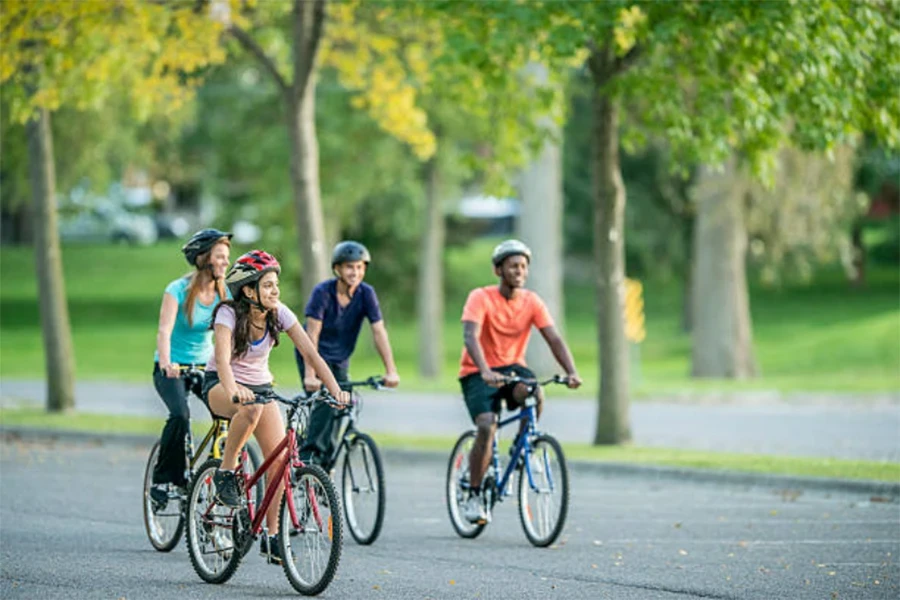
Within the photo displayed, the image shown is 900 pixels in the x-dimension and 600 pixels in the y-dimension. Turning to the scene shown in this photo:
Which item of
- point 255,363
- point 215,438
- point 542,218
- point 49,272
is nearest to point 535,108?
point 49,272

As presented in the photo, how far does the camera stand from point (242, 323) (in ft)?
31.7

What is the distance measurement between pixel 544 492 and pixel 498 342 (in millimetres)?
1036

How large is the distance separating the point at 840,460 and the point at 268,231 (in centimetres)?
2740

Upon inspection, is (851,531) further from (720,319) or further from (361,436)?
(720,319)

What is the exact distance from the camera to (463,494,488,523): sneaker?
39.2 ft

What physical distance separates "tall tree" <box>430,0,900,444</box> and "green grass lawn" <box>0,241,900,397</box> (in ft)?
36.0

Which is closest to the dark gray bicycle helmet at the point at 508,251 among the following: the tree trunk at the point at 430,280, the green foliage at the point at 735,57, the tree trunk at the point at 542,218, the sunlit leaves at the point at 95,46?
the green foliage at the point at 735,57

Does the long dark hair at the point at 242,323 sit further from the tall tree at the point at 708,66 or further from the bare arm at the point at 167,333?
the tall tree at the point at 708,66

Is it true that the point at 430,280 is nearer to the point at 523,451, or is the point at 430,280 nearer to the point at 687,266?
the point at 687,266

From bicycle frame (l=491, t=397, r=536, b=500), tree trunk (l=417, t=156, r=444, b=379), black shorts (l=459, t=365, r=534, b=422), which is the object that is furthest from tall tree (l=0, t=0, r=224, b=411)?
tree trunk (l=417, t=156, r=444, b=379)

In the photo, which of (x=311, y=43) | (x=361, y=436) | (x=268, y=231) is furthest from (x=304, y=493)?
(x=268, y=231)

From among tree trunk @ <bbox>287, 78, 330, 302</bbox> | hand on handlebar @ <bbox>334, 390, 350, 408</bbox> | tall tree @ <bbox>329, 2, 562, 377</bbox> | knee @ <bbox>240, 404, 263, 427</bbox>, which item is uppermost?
tall tree @ <bbox>329, 2, 562, 377</bbox>

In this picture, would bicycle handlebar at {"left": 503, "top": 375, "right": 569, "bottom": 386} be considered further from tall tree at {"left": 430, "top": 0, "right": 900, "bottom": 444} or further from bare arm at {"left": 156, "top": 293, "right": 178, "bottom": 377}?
tall tree at {"left": 430, "top": 0, "right": 900, "bottom": 444}

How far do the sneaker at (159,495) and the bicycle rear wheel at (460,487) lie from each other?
1930 mm
